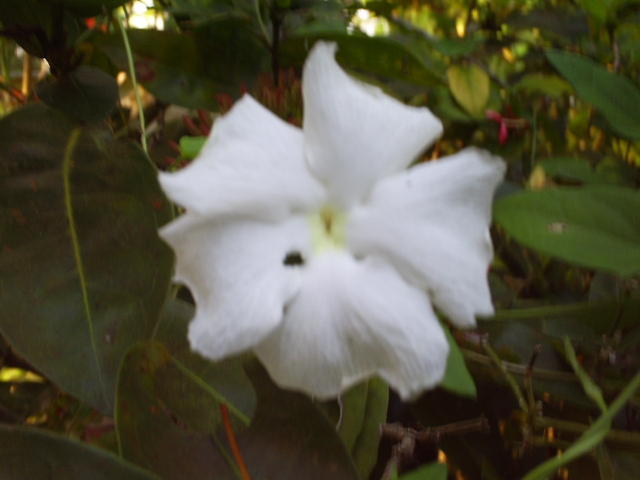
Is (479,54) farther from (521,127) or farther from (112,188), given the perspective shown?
(112,188)

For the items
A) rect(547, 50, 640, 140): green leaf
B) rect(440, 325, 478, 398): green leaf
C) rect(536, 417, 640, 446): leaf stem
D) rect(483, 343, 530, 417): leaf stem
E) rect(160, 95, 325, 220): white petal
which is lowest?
rect(536, 417, 640, 446): leaf stem

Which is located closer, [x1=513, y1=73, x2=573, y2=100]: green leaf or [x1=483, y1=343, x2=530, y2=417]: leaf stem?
[x1=483, y1=343, x2=530, y2=417]: leaf stem

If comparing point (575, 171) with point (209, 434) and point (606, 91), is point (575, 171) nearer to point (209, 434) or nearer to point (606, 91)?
point (606, 91)

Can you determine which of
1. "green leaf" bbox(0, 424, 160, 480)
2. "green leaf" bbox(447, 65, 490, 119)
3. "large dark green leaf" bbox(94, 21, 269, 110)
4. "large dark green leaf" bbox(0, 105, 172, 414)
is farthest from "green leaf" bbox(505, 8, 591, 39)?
"green leaf" bbox(0, 424, 160, 480)

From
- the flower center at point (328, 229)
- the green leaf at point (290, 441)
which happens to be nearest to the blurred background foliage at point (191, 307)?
the green leaf at point (290, 441)

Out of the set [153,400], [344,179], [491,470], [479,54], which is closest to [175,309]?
[153,400]

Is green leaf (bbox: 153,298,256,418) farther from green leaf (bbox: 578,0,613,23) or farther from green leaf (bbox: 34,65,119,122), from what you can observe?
green leaf (bbox: 578,0,613,23)
